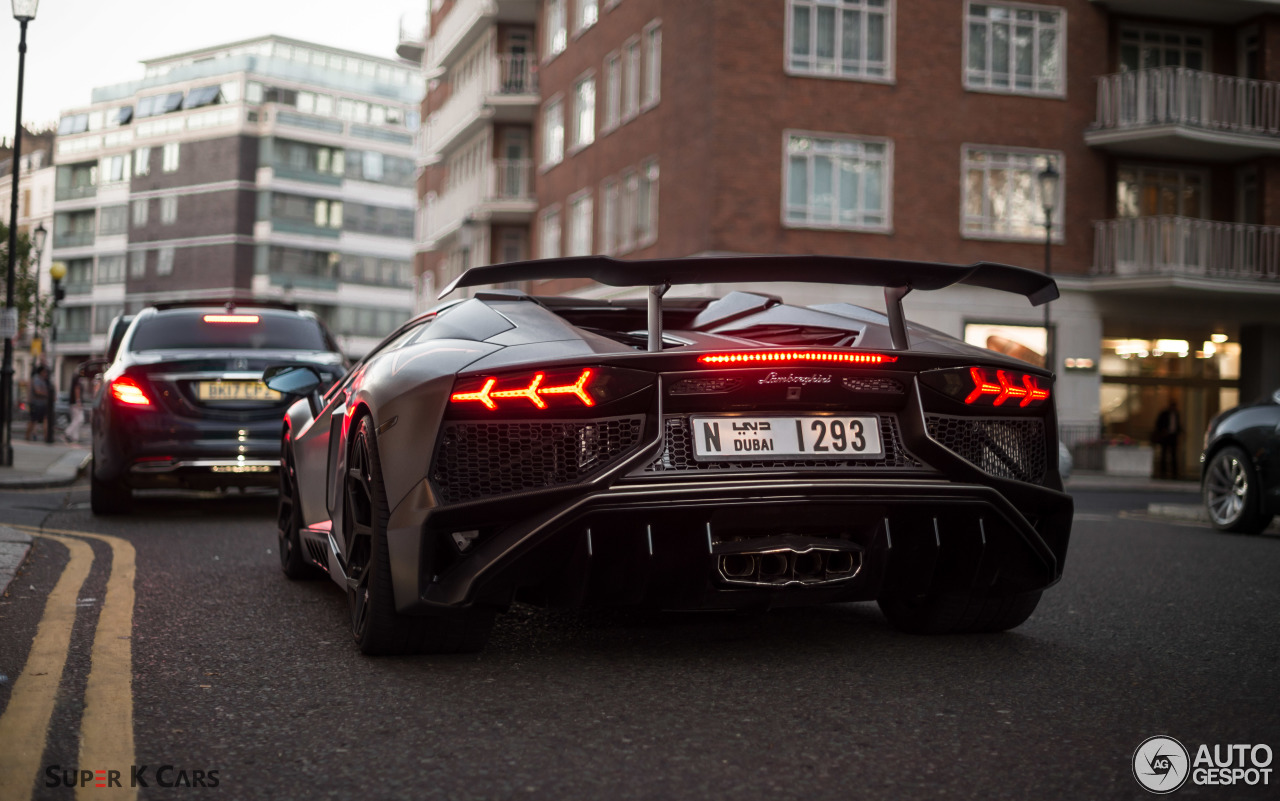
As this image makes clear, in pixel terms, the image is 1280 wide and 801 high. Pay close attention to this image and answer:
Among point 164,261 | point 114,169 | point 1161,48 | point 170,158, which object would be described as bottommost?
point 1161,48

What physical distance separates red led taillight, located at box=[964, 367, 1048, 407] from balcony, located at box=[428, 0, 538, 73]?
126 feet

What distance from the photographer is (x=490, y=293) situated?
189 inches

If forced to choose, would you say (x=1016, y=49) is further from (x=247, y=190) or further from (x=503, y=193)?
(x=247, y=190)

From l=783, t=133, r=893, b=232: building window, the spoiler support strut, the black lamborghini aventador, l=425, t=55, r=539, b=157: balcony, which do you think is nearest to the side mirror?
the black lamborghini aventador

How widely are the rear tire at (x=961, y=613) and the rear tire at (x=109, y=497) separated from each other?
6.77 meters

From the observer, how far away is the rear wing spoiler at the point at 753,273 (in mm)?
3781

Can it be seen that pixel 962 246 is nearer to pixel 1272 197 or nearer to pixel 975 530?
pixel 1272 197

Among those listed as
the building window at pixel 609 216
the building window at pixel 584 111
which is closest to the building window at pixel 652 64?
the building window at pixel 609 216

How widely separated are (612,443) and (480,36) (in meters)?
42.8

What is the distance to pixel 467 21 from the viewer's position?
4431cm

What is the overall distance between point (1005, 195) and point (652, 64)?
8.24 m

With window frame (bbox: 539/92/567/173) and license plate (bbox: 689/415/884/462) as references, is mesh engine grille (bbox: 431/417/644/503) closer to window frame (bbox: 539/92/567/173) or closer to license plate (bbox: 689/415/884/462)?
license plate (bbox: 689/415/884/462)

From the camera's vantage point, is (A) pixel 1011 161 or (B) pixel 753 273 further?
(A) pixel 1011 161

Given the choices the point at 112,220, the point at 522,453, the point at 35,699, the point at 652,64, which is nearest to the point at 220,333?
the point at 35,699
